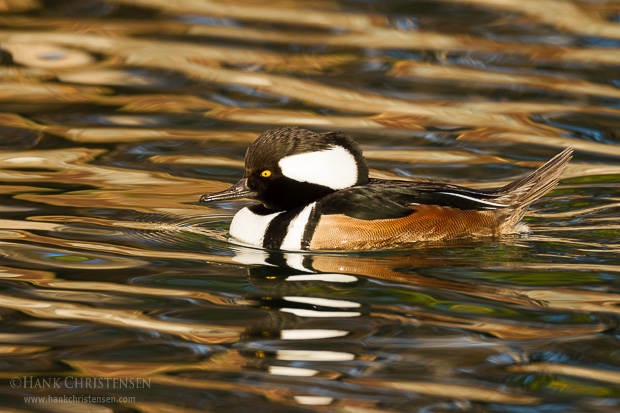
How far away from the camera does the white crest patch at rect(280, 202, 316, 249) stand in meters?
6.68

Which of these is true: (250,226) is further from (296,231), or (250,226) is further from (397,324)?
(397,324)

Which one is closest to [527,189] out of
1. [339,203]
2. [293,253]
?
[339,203]

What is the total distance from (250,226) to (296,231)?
15.5 inches

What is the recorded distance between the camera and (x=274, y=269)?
6.31 m

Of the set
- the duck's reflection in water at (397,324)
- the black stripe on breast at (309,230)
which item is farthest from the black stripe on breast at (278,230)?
the duck's reflection in water at (397,324)

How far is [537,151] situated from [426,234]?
3.18 meters

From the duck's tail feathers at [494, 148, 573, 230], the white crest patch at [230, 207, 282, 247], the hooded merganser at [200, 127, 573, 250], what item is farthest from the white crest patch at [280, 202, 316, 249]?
the duck's tail feathers at [494, 148, 573, 230]

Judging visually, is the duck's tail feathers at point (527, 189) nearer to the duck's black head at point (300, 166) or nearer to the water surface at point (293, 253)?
the water surface at point (293, 253)

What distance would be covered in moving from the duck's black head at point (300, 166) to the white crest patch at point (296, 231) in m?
0.22

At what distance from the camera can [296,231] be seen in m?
6.70

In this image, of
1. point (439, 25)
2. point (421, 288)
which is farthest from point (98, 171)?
point (439, 25)

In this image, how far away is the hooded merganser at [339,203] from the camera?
21.7ft

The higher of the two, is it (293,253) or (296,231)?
(296,231)

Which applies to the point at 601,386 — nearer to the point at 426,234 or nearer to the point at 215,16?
the point at 426,234
